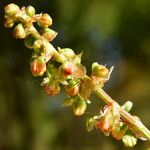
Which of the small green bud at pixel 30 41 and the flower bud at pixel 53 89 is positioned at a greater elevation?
the small green bud at pixel 30 41

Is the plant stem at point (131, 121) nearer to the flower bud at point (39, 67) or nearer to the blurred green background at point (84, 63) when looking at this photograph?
the flower bud at point (39, 67)

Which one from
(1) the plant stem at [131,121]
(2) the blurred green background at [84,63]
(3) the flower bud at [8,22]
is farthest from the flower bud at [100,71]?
(2) the blurred green background at [84,63]

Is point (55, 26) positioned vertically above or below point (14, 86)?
above

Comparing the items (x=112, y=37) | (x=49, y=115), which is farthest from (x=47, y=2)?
(x=49, y=115)

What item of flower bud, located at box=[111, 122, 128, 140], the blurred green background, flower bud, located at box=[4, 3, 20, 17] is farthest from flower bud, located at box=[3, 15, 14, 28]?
the blurred green background

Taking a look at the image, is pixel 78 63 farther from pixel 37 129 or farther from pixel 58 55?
pixel 37 129

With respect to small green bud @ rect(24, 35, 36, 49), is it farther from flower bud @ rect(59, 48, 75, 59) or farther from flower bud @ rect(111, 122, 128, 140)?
flower bud @ rect(111, 122, 128, 140)

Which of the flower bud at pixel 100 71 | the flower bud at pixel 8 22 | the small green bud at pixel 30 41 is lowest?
the flower bud at pixel 100 71

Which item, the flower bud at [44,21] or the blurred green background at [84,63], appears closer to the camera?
the flower bud at [44,21]
